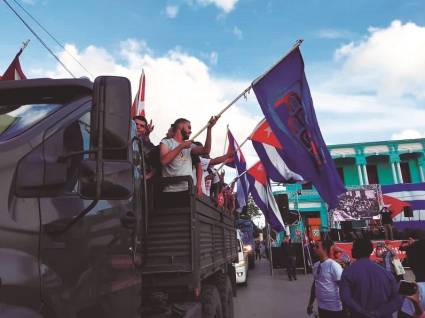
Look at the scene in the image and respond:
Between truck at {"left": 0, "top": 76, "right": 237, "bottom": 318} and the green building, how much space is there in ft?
109

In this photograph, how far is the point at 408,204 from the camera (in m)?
23.2

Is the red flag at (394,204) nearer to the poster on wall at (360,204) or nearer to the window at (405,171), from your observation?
the poster on wall at (360,204)

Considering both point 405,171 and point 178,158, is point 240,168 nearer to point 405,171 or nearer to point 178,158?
point 178,158

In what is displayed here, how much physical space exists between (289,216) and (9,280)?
14.6 meters

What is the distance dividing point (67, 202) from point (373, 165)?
38842 millimetres

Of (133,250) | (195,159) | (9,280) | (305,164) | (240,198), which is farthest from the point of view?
(240,198)

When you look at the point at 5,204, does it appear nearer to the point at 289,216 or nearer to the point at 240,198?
the point at 240,198

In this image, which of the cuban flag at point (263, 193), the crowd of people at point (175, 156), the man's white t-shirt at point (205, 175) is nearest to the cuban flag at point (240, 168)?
the cuban flag at point (263, 193)

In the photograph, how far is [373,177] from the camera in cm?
3722

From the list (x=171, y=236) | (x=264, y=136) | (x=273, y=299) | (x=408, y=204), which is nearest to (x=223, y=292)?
(x=171, y=236)

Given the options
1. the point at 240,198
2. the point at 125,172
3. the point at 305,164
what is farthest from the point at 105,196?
the point at 240,198

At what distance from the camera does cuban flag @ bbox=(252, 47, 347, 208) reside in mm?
6461

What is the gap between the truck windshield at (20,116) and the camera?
1.92 meters

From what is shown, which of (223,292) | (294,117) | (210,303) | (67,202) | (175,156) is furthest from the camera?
(294,117)
